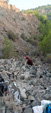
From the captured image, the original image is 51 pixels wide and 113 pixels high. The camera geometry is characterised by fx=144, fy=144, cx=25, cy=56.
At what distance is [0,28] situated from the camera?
16.9 meters

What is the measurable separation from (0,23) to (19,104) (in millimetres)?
15206

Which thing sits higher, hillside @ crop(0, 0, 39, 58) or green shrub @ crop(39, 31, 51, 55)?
hillside @ crop(0, 0, 39, 58)

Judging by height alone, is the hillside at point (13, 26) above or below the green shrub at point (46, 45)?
above

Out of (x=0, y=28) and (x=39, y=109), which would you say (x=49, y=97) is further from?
(x=0, y=28)

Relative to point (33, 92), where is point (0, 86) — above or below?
above

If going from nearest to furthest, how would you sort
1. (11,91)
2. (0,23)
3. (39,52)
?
(11,91) → (39,52) → (0,23)

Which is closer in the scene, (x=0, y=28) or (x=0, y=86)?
(x=0, y=86)

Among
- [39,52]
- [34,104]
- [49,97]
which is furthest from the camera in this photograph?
[39,52]

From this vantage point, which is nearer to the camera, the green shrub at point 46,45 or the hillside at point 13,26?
the green shrub at point 46,45

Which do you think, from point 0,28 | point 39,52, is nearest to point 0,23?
point 0,28

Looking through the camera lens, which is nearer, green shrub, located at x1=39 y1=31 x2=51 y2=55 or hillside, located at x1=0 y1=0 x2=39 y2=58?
green shrub, located at x1=39 y1=31 x2=51 y2=55

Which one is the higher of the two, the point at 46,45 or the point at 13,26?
the point at 13,26

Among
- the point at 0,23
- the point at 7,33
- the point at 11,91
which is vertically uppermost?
the point at 0,23

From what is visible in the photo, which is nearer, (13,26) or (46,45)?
(46,45)
